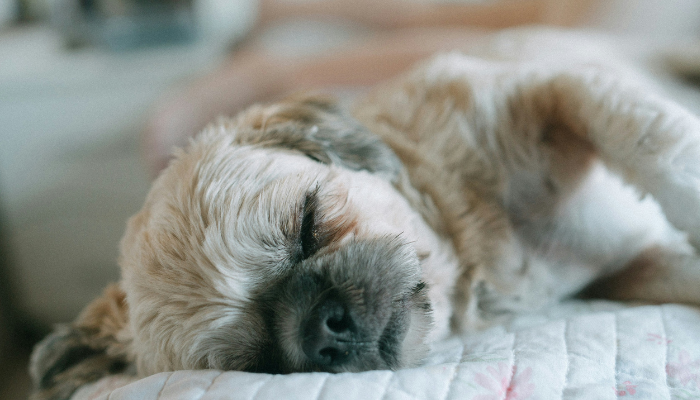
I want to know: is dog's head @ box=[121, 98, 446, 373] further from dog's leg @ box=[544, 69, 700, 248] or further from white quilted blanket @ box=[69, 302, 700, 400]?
dog's leg @ box=[544, 69, 700, 248]

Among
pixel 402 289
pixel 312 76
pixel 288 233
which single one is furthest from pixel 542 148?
pixel 312 76

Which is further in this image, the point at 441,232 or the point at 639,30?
the point at 639,30

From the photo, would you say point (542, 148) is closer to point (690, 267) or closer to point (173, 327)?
point (690, 267)

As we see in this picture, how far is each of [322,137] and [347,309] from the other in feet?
1.35

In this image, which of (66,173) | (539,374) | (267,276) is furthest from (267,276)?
(66,173)

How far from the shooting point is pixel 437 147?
3.71ft

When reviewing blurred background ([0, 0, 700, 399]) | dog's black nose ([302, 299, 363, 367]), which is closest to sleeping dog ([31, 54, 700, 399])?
dog's black nose ([302, 299, 363, 367])

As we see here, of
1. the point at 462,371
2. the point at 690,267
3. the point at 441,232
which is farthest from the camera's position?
the point at 441,232

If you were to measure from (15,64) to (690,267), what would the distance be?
124 inches

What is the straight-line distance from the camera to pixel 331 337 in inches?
28.9

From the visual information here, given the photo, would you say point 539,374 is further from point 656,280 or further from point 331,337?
point 656,280

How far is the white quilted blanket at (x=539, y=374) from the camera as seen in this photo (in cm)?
63

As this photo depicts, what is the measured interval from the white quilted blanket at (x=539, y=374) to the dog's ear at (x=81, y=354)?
0.98ft

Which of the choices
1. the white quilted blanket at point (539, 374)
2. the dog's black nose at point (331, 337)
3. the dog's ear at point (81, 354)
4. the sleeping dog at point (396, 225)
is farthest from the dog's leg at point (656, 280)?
the dog's ear at point (81, 354)
